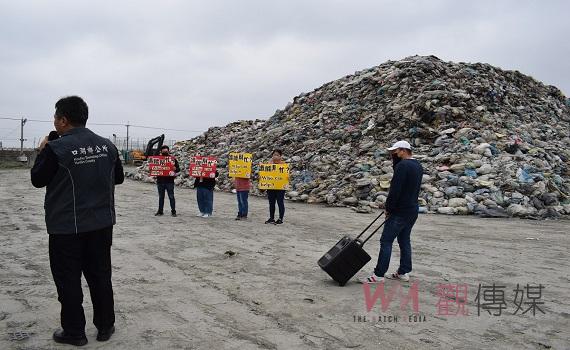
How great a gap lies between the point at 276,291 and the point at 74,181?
2.30 m

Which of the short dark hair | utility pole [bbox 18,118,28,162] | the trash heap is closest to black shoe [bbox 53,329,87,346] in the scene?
the short dark hair

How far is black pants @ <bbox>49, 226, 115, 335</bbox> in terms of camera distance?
2988 millimetres

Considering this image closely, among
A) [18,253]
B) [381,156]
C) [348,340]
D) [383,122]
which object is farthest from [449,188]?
[18,253]

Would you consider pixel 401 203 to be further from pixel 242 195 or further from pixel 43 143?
pixel 242 195

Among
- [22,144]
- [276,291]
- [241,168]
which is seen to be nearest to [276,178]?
[241,168]

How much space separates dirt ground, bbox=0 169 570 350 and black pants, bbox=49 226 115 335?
20cm

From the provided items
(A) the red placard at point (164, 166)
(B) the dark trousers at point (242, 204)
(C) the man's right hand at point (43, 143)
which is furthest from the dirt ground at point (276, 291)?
(A) the red placard at point (164, 166)

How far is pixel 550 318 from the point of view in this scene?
3885 mm

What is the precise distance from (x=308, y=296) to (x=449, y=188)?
816 centimetres

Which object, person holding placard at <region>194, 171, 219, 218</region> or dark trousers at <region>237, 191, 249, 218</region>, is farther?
person holding placard at <region>194, 171, 219, 218</region>

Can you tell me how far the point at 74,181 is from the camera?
117 inches

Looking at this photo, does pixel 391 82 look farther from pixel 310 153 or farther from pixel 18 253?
pixel 18 253

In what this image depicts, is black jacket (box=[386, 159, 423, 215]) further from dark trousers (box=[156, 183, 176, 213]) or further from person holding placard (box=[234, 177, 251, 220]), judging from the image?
dark trousers (box=[156, 183, 176, 213])

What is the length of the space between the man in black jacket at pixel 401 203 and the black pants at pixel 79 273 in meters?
2.80
